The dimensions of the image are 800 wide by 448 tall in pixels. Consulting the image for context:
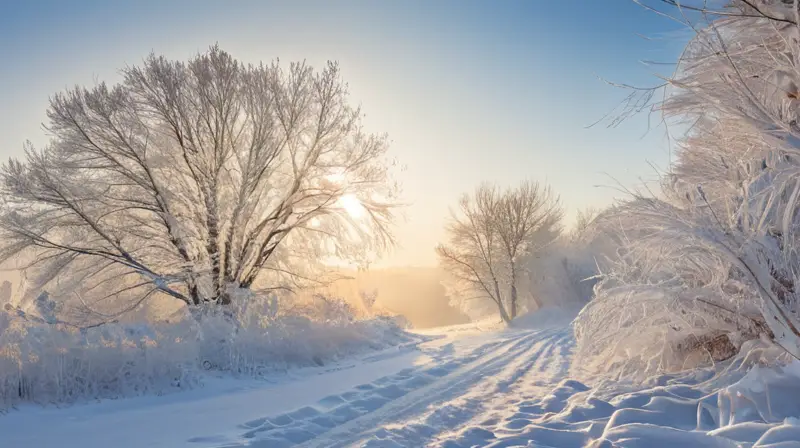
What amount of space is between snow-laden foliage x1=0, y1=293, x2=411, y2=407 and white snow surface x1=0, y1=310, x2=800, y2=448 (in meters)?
0.40

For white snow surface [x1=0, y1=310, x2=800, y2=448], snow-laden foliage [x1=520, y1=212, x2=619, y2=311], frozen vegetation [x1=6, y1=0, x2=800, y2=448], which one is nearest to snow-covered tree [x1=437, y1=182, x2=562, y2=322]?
snow-laden foliage [x1=520, y1=212, x2=619, y2=311]

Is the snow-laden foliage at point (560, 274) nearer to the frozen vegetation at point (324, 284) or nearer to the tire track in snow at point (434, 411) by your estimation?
the frozen vegetation at point (324, 284)

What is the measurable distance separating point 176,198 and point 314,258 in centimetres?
412

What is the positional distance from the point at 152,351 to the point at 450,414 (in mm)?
4568

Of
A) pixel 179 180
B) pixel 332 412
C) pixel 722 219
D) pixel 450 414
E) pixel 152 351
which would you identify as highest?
pixel 179 180

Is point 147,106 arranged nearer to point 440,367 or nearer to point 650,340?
point 440,367

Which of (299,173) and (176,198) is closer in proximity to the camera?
(176,198)

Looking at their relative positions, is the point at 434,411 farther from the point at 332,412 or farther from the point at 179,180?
the point at 179,180

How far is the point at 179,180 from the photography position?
1079 centimetres

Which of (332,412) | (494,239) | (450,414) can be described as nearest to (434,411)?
(450,414)

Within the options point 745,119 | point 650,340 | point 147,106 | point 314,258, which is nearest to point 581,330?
point 650,340

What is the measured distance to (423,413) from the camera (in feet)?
16.7

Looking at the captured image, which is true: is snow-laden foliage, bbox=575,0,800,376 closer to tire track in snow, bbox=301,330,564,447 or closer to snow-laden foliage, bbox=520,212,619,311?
tire track in snow, bbox=301,330,564,447

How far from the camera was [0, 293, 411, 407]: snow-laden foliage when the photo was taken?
5.78 m
